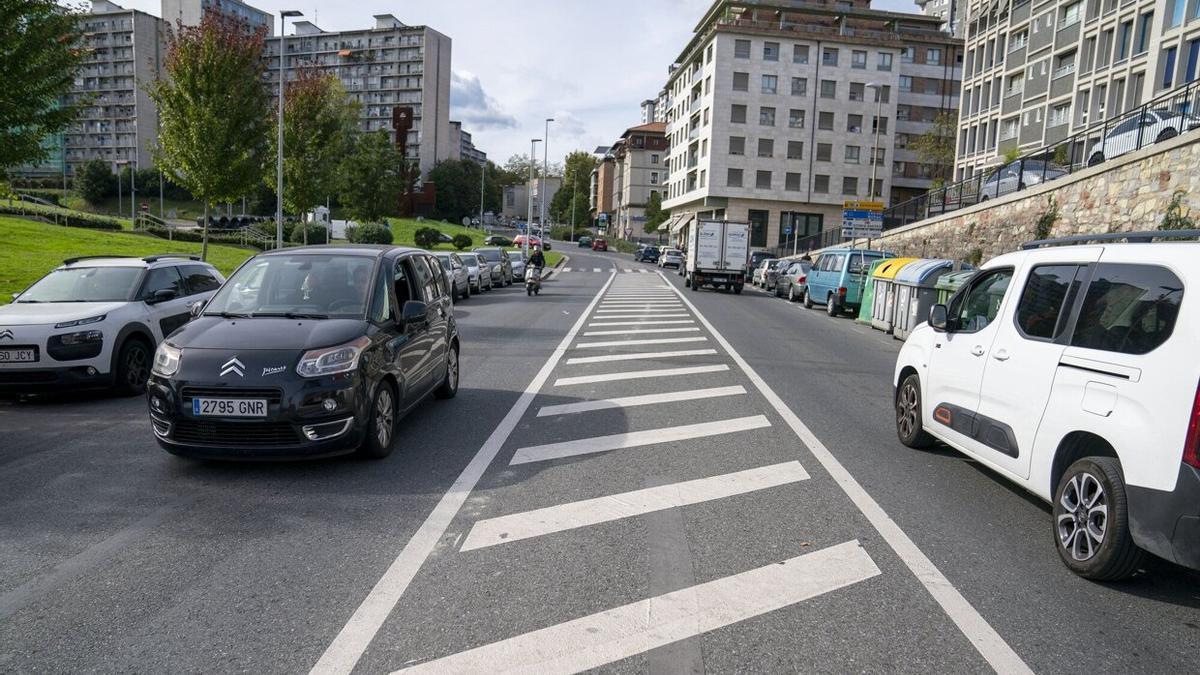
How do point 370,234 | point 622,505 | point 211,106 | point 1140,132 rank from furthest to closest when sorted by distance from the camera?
point 370,234 < point 211,106 < point 1140,132 < point 622,505

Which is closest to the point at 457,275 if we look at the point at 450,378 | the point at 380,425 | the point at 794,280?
the point at 794,280

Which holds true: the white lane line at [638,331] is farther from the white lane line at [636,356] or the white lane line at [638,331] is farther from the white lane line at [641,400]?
the white lane line at [641,400]

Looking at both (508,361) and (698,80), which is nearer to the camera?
(508,361)

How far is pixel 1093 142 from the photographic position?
2428 centimetres

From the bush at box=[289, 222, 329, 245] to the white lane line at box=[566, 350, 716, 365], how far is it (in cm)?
4044

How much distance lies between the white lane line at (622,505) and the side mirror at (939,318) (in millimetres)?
1638

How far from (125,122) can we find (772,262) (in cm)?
12082

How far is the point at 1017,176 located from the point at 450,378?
24432 mm

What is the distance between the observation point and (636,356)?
1321 cm

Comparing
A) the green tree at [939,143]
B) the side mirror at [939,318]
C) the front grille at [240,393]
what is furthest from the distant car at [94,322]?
the green tree at [939,143]

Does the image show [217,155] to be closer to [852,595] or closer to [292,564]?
[292,564]

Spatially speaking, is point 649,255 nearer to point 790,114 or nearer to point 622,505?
point 790,114

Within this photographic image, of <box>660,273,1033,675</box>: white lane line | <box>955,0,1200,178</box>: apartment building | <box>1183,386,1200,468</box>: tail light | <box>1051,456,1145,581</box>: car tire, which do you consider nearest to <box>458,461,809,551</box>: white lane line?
<box>660,273,1033,675</box>: white lane line

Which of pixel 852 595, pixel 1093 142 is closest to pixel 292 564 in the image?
pixel 852 595
